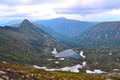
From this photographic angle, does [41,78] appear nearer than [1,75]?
No

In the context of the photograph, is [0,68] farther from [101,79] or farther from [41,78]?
[101,79]

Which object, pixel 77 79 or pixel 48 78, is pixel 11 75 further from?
pixel 77 79

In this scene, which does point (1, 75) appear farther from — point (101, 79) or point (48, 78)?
point (101, 79)

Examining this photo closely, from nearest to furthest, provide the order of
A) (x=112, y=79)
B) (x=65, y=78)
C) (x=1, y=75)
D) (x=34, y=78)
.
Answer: (x=1, y=75)
(x=34, y=78)
(x=65, y=78)
(x=112, y=79)

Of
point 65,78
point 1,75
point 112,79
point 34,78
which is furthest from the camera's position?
point 112,79

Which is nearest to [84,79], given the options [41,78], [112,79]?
[112,79]

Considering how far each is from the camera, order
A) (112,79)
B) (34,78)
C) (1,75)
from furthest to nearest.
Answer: (112,79) < (34,78) < (1,75)

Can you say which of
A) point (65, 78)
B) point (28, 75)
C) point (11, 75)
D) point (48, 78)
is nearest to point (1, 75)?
point (11, 75)

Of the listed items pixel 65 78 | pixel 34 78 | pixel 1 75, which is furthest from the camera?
pixel 65 78

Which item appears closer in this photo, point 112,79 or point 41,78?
point 41,78
